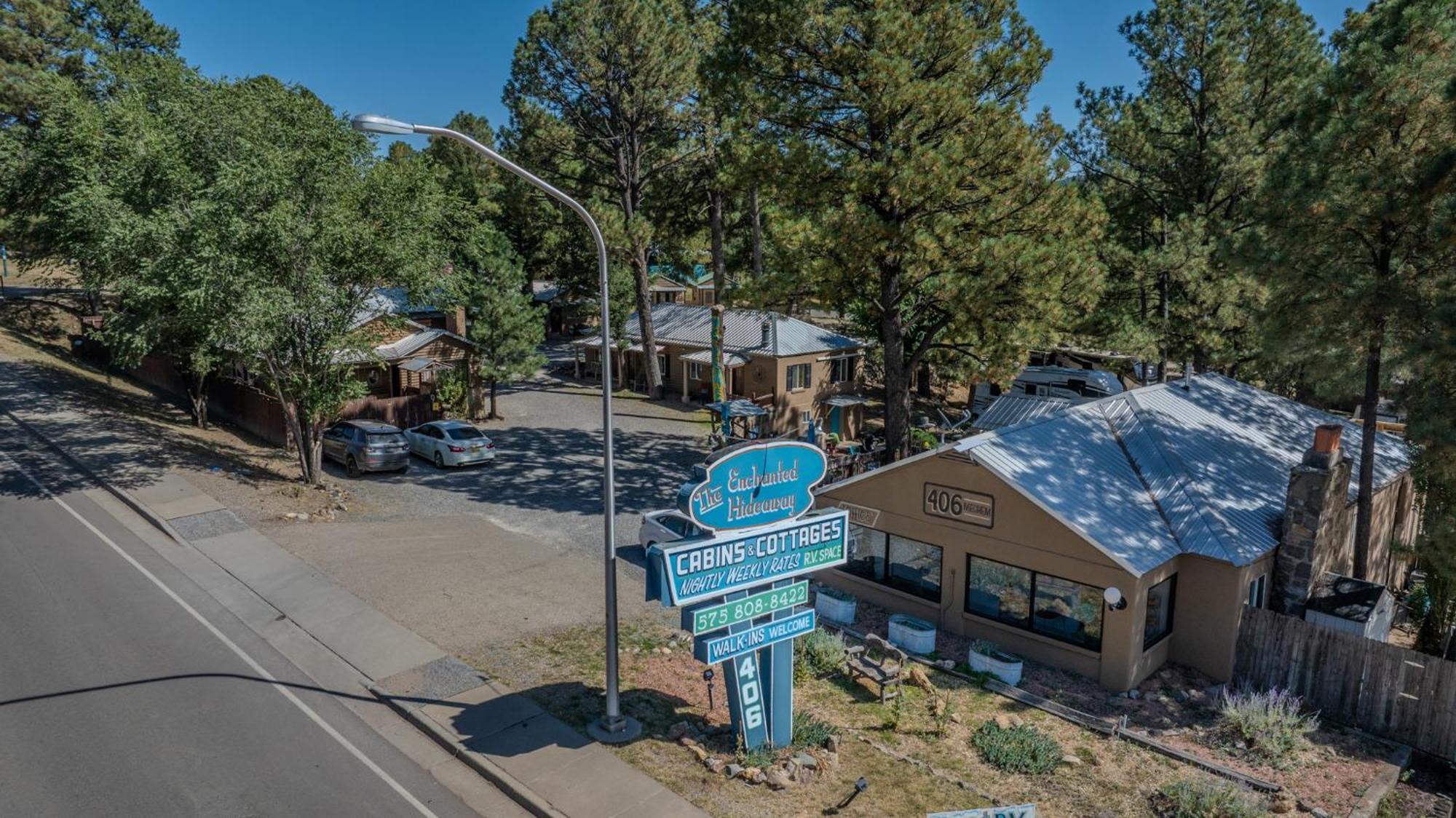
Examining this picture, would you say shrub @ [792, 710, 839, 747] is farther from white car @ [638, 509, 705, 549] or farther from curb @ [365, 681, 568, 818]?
white car @ [638, 509, 705, 549]

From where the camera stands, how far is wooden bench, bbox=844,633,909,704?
48.1 feet

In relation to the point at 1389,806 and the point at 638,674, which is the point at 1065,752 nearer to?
the point at 1389,806

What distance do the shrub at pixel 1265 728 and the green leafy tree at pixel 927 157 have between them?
11.2 m

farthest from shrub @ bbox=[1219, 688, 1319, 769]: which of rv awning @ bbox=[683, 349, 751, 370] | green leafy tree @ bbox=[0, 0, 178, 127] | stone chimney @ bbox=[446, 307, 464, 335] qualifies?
green leafy tree @ bbox=[0, 0, 178, 127]

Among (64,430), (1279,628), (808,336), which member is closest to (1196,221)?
(808,336)

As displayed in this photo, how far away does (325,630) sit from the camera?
16016 mm

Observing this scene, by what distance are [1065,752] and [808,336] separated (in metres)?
26.6

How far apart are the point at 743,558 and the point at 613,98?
29562 mm

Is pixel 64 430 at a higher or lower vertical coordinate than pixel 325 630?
higher

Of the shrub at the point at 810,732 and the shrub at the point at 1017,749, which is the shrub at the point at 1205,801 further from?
the shrub at the point at 810,732

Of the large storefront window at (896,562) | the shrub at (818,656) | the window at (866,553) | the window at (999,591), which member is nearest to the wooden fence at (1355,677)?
the window at (999,591)

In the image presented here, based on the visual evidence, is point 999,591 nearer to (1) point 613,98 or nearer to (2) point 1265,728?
(2) point 1265,728

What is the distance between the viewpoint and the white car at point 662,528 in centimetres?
2047

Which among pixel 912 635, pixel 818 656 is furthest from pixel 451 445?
pixel 912 635
